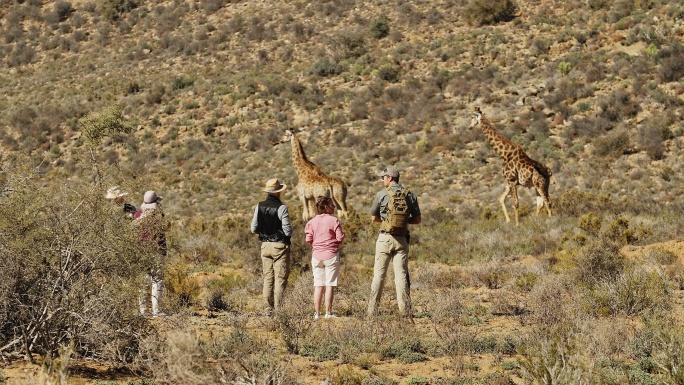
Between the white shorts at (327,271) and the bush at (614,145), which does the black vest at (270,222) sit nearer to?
the white shorts at (327,271)

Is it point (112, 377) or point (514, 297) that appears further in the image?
point (514, 297)

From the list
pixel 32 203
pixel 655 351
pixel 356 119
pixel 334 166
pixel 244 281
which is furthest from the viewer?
pixel 356 119

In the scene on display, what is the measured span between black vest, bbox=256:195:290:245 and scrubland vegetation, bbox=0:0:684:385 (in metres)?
0.85

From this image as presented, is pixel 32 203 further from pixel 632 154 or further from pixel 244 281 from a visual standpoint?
pixel 632 154

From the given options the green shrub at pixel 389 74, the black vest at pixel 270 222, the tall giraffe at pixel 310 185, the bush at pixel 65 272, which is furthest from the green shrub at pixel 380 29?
the bush at pixel 65 272

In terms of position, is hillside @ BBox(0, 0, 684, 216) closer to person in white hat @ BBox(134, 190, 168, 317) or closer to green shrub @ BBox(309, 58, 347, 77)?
green shrub @ BBox(309, 58, 347, 77)

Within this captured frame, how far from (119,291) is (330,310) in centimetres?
358

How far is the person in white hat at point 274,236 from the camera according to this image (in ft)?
30.3

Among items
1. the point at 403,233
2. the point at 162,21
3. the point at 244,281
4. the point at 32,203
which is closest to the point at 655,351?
the point at 403,233

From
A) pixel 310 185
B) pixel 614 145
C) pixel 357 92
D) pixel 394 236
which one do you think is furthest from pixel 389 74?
pixel 394 236

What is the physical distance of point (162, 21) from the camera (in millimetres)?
46062

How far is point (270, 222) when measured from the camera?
9297mm

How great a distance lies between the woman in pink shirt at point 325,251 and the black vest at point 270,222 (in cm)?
33

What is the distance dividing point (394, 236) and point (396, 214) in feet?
0.99
